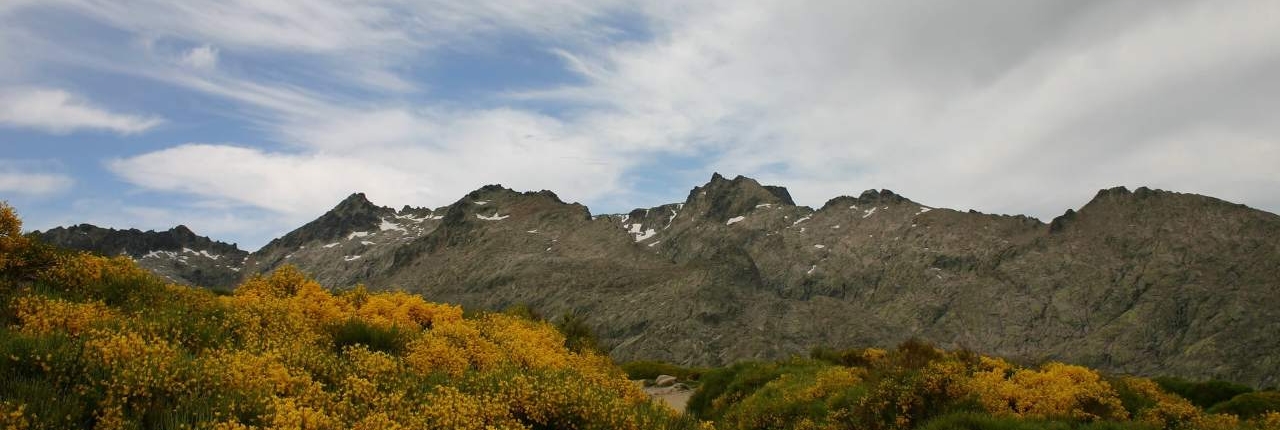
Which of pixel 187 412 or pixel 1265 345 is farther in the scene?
pixel 1265 345

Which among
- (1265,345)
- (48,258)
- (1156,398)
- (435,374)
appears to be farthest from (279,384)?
(1265,345)

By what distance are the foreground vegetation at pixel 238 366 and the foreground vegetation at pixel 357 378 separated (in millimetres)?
40

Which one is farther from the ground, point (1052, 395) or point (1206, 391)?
point (1052, 395)

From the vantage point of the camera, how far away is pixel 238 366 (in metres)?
12.5

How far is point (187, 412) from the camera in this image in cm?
1064

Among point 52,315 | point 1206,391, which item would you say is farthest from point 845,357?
point 52,315

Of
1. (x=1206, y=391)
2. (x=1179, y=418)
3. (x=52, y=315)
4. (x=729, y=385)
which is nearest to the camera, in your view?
(x=52, y=315)

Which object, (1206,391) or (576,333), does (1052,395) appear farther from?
(1206,391)

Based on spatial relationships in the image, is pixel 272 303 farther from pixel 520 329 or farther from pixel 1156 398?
pixel 1156 398

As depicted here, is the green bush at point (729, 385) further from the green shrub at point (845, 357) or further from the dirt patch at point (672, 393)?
the dirt patch at point (672, 393)

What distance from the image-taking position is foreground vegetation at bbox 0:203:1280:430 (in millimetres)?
11000

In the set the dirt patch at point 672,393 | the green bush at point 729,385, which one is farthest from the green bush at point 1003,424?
the dirt patch at point 672,393

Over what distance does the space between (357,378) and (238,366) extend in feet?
6.28

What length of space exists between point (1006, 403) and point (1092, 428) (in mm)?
3262
